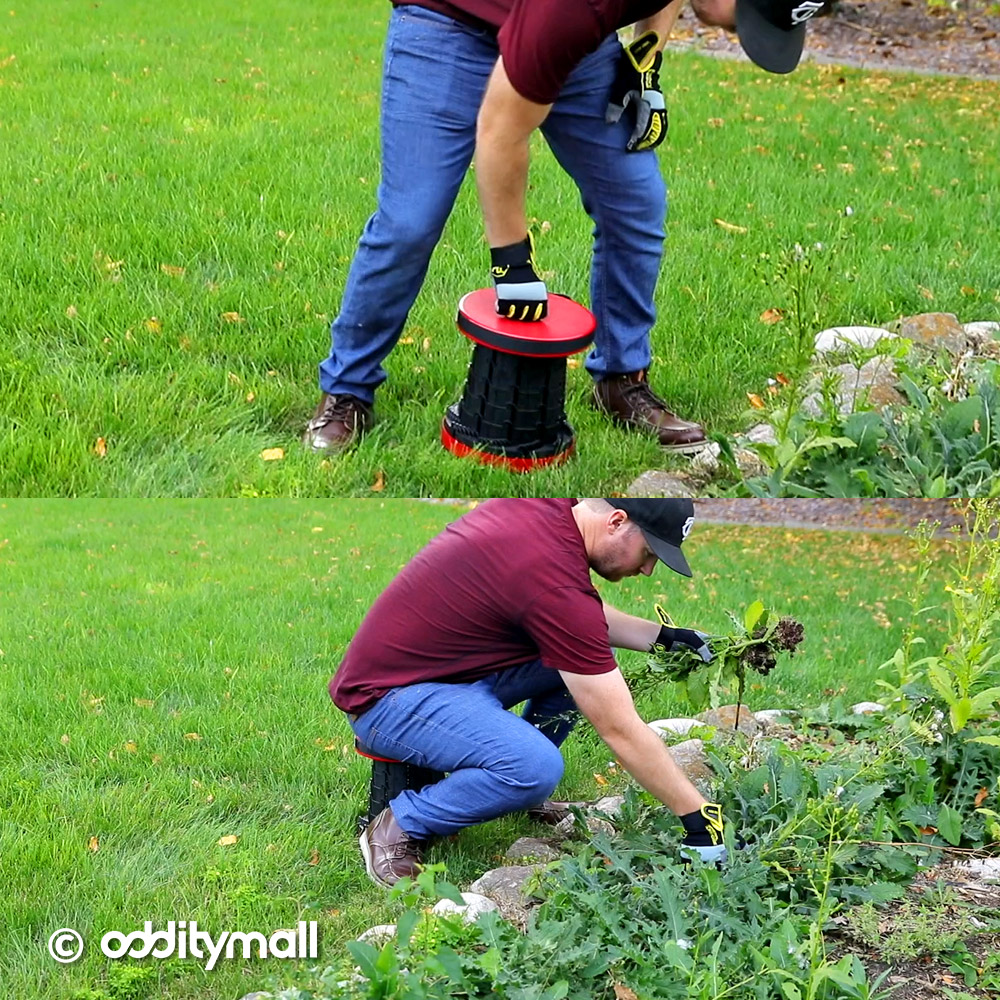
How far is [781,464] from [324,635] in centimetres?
215

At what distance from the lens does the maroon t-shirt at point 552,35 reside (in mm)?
2812

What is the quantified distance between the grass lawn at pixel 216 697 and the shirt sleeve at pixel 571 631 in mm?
739

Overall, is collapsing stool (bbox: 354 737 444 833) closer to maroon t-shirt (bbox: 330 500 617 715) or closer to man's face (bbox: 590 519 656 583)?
maroon t-shirt (bbox: 330 500 617 715)

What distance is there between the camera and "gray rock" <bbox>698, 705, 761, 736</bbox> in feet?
13.0

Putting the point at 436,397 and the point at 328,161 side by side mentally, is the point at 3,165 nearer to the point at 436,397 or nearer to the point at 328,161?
the point at 328,161

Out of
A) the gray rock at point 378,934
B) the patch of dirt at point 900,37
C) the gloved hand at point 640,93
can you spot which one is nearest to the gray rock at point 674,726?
the gray rock at point 378,934

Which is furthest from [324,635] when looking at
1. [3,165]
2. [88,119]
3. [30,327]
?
[88,119]

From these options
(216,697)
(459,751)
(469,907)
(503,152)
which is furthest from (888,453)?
(216,697)

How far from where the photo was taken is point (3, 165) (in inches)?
225

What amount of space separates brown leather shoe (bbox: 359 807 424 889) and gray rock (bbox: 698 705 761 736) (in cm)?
123

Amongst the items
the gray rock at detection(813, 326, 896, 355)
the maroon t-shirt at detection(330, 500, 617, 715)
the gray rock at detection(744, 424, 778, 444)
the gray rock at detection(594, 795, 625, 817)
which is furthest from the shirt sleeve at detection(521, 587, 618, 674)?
the gray rock at detection(813, 326, 896, 355)

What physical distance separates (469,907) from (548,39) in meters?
2.11

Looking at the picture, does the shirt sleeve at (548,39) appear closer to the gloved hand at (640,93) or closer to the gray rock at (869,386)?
the gloved hand at (640,93)

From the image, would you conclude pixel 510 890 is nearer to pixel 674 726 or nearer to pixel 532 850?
pixel 532 850
